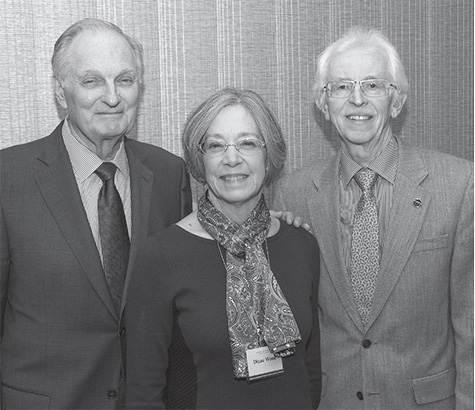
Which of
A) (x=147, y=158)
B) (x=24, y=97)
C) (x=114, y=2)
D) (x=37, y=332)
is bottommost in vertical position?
(x=37, y=332)

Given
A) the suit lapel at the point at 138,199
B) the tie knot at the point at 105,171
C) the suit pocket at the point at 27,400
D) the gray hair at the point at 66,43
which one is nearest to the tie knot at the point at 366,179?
the suit lapel at the point at 138,199

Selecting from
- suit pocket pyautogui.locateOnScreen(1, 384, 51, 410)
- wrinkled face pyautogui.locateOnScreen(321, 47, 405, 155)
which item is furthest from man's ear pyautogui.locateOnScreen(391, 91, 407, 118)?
suit pocket pyautogui.locateOnScreen(1, 384, 51, 410)

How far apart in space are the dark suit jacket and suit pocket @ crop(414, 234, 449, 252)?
99 cm

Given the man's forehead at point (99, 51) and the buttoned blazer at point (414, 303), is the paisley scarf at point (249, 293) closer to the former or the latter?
Result: the buttoned blazer at point (414, 303)

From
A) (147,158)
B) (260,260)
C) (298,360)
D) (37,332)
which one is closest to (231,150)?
(260,260)

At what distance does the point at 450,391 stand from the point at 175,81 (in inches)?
69.2

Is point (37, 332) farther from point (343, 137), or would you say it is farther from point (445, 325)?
point (445, 325)

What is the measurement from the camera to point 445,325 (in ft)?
7.55

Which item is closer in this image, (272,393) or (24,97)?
(272,393)

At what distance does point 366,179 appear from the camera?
2.32m

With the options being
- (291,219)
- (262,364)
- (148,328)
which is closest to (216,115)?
(291,219)

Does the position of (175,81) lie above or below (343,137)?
above

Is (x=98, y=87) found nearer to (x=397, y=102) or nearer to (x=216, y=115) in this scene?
(x=216, y=115)

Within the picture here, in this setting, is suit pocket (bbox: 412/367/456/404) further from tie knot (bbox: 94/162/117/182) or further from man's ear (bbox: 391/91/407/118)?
tie knot (bbox: 94/162/117/182)
